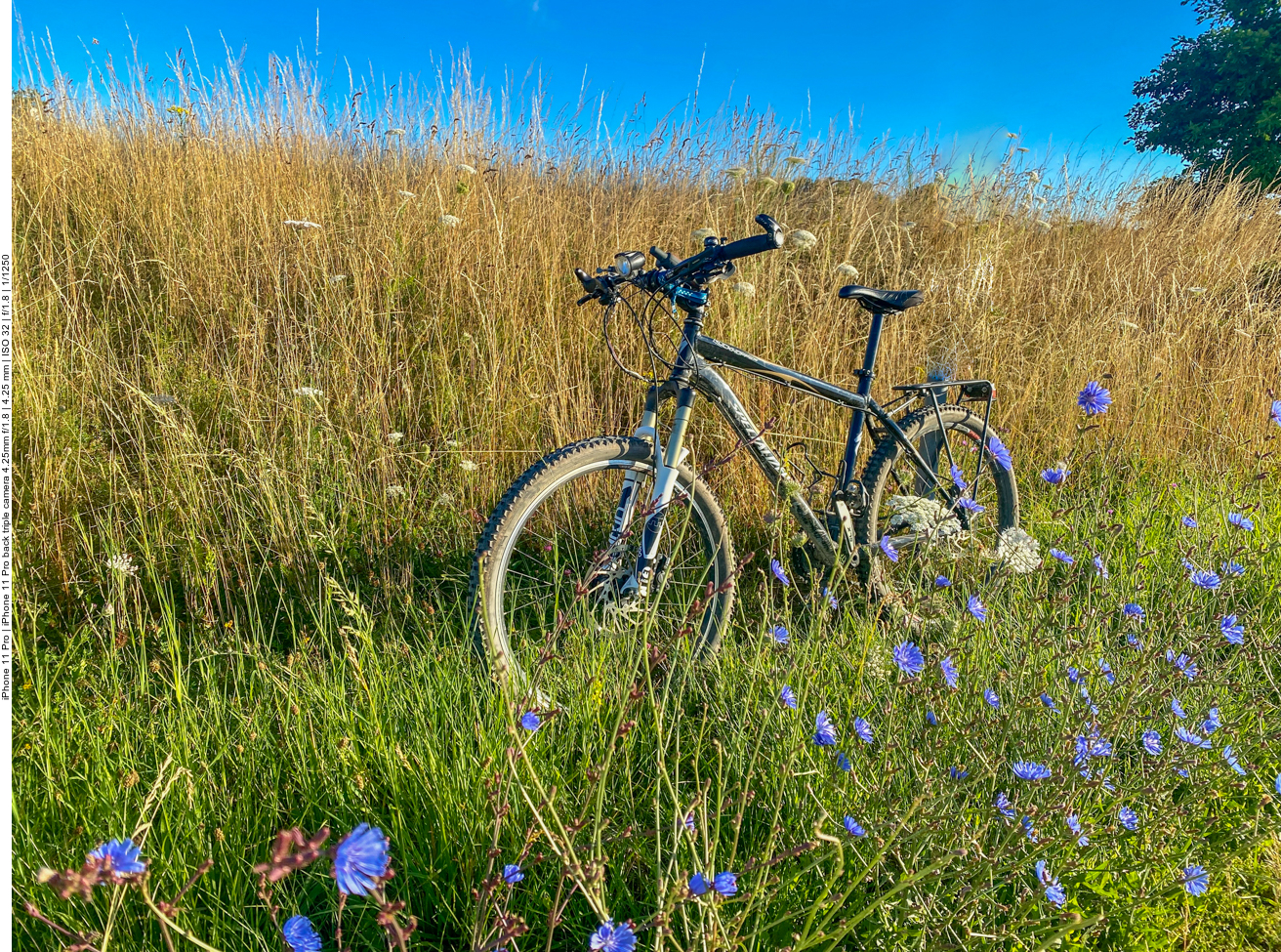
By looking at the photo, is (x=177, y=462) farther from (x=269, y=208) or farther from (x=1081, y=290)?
(x=1081, y=290)

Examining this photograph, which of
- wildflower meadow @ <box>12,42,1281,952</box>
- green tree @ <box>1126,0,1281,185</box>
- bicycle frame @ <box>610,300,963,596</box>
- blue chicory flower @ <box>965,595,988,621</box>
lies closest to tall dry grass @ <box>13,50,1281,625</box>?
wildflower meadow @ <box>12,42,1281,952</box>

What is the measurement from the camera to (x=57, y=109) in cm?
468

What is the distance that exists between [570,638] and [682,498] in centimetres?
61

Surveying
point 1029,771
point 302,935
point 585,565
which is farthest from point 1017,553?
point 302,935

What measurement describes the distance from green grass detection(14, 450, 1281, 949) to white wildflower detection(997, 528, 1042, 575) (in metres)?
0.14

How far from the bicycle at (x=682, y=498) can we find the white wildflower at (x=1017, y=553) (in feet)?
0.41

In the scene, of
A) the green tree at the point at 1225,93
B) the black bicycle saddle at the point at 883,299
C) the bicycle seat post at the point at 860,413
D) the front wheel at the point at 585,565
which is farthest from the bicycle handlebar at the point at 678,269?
the green tree at the point at 1225,93

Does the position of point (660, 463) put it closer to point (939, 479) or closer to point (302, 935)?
point (939, 479)

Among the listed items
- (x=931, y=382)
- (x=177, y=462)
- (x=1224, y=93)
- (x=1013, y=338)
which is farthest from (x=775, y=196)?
(x=1224, y=93)

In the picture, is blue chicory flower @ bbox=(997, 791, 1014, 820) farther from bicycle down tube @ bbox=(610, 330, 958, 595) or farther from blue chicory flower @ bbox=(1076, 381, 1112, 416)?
blue chicory flower @ bbox=(1076, 381, 1112, 416)

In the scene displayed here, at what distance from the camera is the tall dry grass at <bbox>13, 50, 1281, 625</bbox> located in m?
2.70

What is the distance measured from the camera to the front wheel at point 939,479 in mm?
2645

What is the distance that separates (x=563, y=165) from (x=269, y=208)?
5.78 feet

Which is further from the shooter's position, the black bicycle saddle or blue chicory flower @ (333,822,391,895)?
the black bicycle saddle
